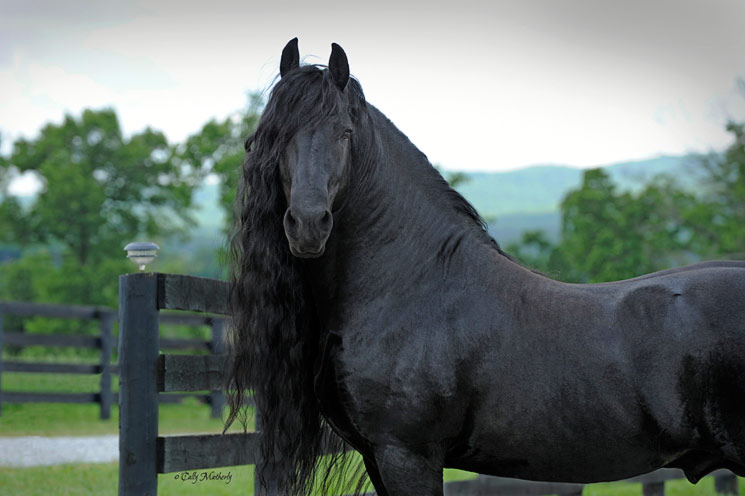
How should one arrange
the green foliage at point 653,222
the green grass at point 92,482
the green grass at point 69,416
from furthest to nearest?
1. the green foliage at point 653,222
2. the green grass at point 69,416
3. the green grass at point 92,482

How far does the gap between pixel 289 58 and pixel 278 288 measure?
96cm

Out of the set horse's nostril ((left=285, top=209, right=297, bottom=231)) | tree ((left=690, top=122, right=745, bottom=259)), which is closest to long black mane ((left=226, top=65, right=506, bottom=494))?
horse's nostril ((left=285, top=209, right=297, bottom=231))

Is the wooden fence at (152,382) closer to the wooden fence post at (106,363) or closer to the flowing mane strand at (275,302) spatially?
the flowing mane strand at (275,302)

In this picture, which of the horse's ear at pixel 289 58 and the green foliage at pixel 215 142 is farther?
the green foliage at pixel 215 142

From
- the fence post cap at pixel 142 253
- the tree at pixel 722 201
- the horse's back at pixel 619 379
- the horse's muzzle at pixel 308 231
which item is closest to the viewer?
the horse's muzzle at pixel 308 231

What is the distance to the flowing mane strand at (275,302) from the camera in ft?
9.51

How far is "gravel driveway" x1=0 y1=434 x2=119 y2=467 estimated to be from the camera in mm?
7715

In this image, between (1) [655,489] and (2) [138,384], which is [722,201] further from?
(2) [138,384]

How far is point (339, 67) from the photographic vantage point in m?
2.97

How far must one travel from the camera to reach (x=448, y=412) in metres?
2.79

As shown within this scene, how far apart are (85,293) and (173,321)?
18.0m

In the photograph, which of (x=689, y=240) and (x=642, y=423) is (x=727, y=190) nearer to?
(x=689, y=240)

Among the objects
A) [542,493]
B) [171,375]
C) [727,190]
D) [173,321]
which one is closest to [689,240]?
[727,190]

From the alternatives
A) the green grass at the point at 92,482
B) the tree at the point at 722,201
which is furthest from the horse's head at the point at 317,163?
the tree at the point at 722,201
